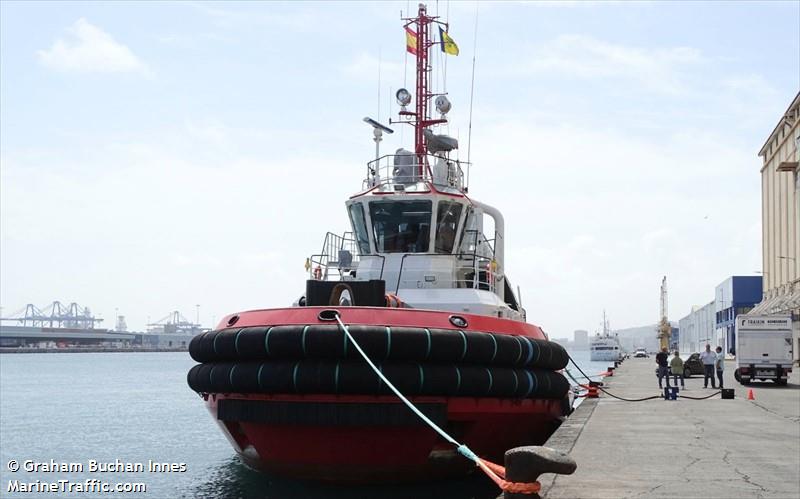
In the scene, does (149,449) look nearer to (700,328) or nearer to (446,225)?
(446,225)

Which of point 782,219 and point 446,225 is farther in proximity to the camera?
point 782,219

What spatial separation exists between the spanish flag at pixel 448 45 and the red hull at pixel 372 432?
27.1ft

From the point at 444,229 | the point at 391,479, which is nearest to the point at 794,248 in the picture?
the point at 444,229

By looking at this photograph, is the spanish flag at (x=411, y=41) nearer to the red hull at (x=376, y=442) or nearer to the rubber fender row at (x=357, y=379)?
the rubber fender row at (x=357, y=379)

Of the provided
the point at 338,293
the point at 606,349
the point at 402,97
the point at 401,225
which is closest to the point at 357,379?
the point at 338,293

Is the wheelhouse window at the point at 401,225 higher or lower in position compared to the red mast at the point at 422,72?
lower

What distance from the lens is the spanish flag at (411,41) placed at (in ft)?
58.3

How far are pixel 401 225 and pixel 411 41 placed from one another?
5.18 m

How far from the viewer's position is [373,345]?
32.6 ft

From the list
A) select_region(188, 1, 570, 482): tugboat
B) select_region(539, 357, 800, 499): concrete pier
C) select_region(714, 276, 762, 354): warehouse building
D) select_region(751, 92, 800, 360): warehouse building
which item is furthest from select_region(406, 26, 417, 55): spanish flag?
select_region(714, 276, 762, 354): warehouse building

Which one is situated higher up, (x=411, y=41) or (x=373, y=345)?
(x=411, y=41)

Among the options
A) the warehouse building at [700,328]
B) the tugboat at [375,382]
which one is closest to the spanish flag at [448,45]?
the tugboat at [375,382]

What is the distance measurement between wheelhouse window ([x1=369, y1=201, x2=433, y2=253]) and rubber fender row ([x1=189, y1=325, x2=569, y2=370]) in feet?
11.8

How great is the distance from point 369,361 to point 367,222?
5.16 metres
